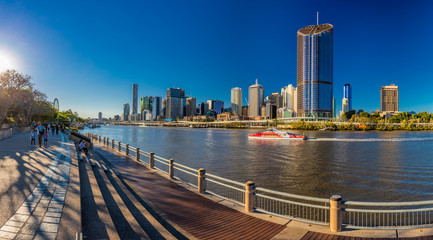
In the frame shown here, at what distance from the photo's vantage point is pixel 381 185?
62.6ft

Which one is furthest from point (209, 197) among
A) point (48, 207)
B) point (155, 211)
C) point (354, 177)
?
point (354, 177)

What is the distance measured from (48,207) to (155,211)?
343 centimetres

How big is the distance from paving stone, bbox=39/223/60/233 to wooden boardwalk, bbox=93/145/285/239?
3584mm

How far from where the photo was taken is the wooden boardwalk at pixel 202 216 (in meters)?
7.19

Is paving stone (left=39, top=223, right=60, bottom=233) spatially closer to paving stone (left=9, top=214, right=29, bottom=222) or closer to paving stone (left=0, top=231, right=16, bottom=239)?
paving stone (left=0, top=231, right=16, bottom=239)

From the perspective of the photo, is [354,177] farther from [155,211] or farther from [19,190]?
[19,190]

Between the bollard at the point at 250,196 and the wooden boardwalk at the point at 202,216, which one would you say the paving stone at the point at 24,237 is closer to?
the wooden boardwalk at the point at 202,216

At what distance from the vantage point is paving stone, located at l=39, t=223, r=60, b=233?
529cm

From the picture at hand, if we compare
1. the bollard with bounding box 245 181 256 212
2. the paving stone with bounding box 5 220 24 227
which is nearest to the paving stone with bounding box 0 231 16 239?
the paving stone with bounding box 5 220 24 227

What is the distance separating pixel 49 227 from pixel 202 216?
15.6 ft

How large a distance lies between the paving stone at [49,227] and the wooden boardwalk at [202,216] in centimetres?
358

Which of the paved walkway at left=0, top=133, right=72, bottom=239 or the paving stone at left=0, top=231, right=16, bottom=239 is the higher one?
the paved walkway at left=0, top=133, right=72, bottom=239

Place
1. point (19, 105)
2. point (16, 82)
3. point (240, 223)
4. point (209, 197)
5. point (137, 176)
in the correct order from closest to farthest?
1. point (240, 223)
2. point (209, 197)
3. point (137, 176)
4. point (16, 82)
5. point (19, 105)

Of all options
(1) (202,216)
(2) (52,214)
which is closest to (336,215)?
(1) (202,216)
